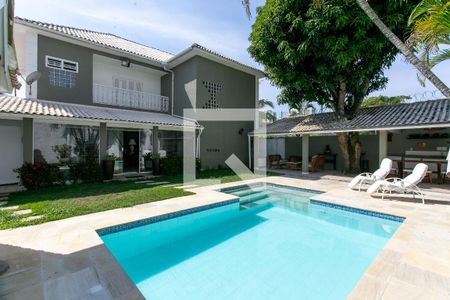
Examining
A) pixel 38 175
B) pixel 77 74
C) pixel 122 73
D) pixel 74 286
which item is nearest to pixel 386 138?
pixel 74 286

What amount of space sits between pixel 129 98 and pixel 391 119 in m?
21.1

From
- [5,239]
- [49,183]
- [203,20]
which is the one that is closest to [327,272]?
[5,239]

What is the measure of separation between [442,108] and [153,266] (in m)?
20.3

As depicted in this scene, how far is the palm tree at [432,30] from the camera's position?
17.9ft

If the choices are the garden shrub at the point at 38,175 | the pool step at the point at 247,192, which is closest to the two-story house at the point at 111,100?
the garden shrub at the point at 38,175

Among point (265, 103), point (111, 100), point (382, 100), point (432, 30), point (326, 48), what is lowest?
point (432, 30)

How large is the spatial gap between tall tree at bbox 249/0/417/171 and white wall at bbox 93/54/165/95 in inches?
404

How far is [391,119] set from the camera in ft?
53.5

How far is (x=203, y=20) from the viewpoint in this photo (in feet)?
57.2

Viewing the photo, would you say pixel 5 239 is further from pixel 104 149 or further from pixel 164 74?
pixel 164 74

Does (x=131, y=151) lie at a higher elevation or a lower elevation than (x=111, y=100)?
lower

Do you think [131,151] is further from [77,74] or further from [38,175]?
[38,175]

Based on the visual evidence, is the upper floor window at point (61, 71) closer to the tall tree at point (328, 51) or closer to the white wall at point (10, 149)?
the white wall at point (10, 149)

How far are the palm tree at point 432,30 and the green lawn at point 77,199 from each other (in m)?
11.4
